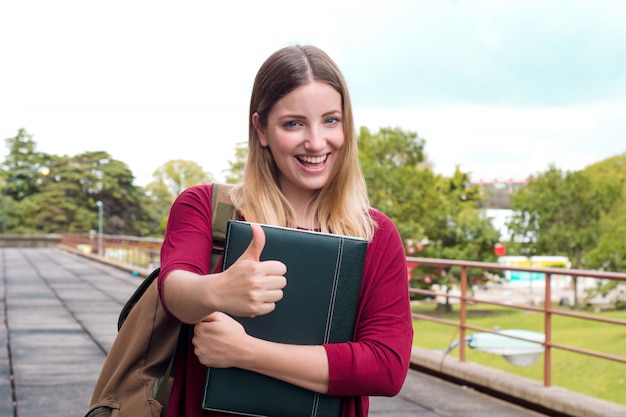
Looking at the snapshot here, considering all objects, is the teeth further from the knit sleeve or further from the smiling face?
the knit sleeve

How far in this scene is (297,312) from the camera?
1.50 m

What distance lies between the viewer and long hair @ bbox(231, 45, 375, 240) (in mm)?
1638

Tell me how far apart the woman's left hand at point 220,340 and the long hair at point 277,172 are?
23cm

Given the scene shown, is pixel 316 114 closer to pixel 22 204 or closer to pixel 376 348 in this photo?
pixel 376 348

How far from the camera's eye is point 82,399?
6.15 metres

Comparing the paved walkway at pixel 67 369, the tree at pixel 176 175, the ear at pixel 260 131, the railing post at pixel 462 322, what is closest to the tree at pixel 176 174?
the tree at pixel 176 175

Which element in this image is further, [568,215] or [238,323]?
[568,215]

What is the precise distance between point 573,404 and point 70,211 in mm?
81876

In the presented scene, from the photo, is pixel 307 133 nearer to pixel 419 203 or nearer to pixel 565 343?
pixel 419 203

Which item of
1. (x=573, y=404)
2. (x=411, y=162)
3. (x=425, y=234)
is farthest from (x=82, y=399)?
(x=411, y=162)

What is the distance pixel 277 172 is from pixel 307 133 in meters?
0.13

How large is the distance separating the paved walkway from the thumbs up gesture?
4.63 m

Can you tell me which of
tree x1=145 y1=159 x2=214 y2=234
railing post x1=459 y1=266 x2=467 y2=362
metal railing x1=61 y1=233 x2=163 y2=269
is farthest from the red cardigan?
tree x1=145 y1=159 x2=214 y2=234

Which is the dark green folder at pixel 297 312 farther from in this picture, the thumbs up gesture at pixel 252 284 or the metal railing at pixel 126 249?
the metal railing at pixel 126 249
